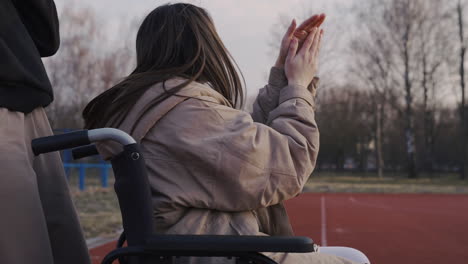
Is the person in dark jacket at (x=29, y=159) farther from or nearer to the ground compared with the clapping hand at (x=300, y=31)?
nearer to the ground

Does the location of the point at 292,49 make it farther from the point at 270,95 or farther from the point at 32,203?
the point at 32,203

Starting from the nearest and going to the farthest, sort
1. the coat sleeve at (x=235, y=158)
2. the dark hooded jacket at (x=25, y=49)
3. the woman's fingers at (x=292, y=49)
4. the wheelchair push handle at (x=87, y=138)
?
the wheelchair push handle at (x=87, y=138) → the coat sleeve at (x=235, y=158) → the dark hooded jacket at (x=25, y=49) → the woman's fingers at (x=292, y=49)

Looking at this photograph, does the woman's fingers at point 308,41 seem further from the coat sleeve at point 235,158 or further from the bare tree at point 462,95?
the bare tree at point 462,95

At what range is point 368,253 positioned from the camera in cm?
638

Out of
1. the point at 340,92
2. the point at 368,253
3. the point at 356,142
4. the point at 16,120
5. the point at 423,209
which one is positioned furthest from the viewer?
the point at 356,142

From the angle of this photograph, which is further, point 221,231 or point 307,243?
point 221,231

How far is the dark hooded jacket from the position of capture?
1575 millimetres

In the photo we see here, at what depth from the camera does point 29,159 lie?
5.33ft

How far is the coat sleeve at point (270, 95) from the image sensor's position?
1852 mm

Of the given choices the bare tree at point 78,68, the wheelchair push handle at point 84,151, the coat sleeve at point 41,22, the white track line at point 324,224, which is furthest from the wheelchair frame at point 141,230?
the bare tree at point 78,68

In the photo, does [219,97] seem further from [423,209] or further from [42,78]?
[423,209]

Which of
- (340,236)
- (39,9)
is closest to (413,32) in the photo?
(340,236)

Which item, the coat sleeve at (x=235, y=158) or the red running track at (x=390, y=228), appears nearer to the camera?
the coat sleeve at (x=235, y=158)

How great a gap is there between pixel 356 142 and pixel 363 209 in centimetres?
3197
